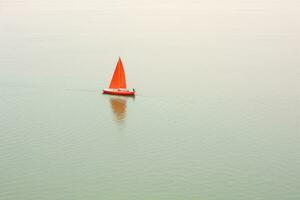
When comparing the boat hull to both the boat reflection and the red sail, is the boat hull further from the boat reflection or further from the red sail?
the red sail

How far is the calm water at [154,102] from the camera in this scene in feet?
58.3

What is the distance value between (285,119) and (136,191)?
905 cm

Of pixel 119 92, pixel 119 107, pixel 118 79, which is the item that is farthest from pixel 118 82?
pixel 119 107

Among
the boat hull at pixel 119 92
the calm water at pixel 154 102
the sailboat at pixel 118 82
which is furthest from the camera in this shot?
the sailboat at pixel 118 82

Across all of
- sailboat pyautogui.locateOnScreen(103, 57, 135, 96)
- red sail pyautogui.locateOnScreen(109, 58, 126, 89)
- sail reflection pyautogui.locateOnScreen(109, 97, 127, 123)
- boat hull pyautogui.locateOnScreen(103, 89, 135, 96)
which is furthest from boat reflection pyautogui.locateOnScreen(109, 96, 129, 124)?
red sail pyautogui.locateOnScreen(109, 58, 126, 89)

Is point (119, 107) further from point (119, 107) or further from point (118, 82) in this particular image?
point (118, 82)

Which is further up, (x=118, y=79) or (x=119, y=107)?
(x=118, y=79)

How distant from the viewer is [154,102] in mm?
25359

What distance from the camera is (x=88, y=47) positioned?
114 ft

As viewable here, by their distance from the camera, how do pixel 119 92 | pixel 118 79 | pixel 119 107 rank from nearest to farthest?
pixel 119 107 → pixel 119 92 → pixel 118 79

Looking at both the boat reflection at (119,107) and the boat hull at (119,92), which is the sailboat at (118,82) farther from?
the boat reflection at (119,107)

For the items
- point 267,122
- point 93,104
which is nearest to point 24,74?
point 93,104

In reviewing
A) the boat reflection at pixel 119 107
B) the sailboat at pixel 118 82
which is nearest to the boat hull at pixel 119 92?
the sailboat at pixel 118 82

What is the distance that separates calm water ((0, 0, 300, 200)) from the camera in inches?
699
